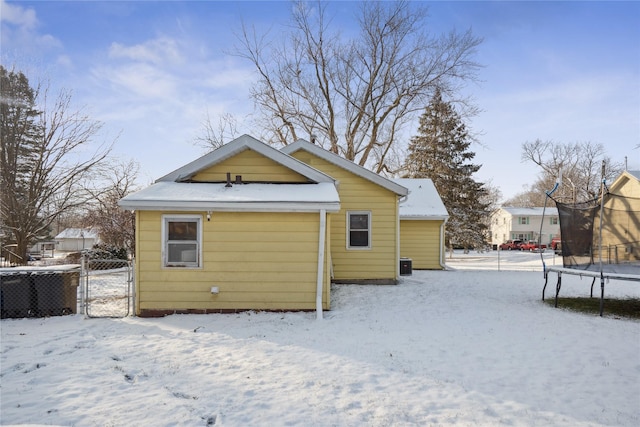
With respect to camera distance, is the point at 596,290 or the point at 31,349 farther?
the point at 596,290

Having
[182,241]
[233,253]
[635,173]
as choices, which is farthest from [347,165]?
[635,173]

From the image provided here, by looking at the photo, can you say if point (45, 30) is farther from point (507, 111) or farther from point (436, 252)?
point (436, 252)

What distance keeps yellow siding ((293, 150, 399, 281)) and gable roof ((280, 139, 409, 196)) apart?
19 cm

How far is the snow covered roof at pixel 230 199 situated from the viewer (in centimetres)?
782

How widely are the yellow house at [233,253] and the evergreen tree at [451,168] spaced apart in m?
23.6

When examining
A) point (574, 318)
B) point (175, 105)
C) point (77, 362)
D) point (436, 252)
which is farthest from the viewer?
point (436, 252)

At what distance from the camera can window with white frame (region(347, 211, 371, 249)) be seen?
41.2 ft

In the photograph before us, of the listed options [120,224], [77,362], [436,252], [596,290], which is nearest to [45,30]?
[77,362]

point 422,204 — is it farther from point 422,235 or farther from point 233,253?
point 233,253

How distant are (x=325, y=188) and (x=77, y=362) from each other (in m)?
5.78

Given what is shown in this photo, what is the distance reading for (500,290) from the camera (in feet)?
38.4

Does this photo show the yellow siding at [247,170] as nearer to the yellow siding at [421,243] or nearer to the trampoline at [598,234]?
the trampoline at [598,234]

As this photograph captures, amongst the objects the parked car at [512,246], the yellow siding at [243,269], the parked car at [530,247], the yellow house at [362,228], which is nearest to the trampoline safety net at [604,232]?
the yellow house at [362,228]

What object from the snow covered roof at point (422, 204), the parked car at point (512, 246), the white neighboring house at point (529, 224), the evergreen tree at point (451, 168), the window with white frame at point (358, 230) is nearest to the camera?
the window with white frame at point (358, 230)
